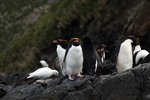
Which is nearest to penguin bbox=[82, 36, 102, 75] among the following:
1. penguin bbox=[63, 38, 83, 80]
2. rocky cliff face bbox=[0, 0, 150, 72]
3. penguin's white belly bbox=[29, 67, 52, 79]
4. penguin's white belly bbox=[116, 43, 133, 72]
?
penguin bbox=[63, 38, 83, 80]

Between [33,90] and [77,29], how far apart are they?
1248cm

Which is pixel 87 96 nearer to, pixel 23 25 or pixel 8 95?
pixel 8 95

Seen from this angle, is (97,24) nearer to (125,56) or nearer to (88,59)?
(125,56)

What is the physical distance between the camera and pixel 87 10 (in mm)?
21156

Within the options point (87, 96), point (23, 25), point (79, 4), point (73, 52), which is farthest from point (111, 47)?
point (23, 25)

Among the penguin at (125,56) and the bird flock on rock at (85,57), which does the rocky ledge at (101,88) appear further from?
the penguin at (125,56)

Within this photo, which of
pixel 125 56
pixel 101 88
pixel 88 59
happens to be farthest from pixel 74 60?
pixel 125 56

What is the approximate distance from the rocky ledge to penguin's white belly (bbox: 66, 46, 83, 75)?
506mm

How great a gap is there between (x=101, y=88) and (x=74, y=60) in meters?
1.85

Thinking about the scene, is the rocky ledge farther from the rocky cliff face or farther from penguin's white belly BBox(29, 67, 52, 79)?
the rocky cliff face

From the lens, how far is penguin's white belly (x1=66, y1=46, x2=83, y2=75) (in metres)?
A: 10.1

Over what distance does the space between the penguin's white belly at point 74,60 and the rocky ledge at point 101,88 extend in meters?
0.51

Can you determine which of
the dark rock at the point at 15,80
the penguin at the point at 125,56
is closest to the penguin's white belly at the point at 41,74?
the dark rock at the point at 15,80

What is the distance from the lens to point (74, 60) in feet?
33.6
